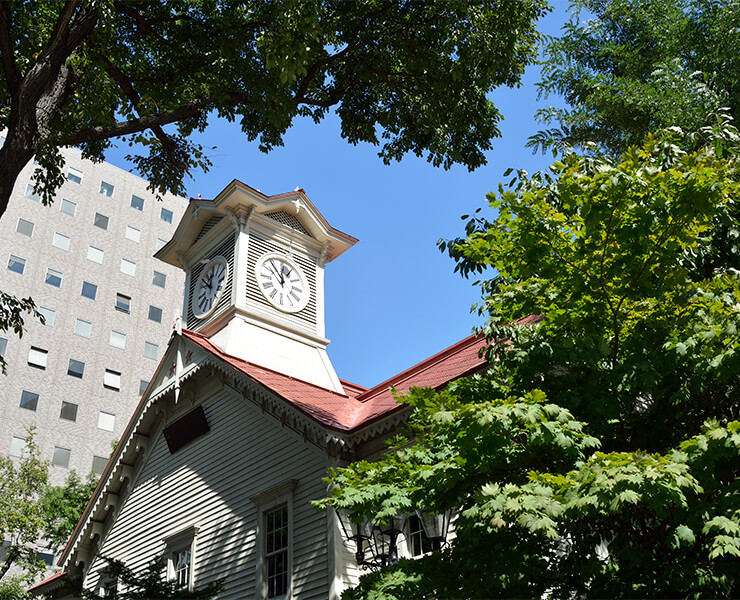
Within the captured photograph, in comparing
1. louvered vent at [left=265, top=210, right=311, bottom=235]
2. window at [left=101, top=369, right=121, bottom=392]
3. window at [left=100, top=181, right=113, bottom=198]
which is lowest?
louvered vent at [left=265, top=210, right=311, bottom=235]

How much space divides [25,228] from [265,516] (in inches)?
1702

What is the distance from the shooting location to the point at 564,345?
23.7 feet

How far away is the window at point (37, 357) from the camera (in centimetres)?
4522

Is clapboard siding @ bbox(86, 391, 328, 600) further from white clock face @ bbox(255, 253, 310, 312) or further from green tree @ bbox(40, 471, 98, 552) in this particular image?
green tree @ bbox(40, 471, 98, 552)

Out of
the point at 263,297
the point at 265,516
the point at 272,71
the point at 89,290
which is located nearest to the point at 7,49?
the point at 272,71

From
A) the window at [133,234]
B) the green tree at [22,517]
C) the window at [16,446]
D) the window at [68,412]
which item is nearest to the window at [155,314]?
the window at [133,234]

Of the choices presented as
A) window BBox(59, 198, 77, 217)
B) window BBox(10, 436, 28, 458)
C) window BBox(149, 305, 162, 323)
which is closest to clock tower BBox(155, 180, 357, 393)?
window BBox(10, 436, 28, 458)

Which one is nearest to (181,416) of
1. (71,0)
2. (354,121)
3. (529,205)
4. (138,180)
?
(354,121)

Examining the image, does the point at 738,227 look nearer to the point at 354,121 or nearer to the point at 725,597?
the point at 725,597

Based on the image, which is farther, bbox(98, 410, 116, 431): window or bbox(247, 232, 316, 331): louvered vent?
bbox(98, 410, 116, 431): window

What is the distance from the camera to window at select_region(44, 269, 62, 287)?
162 feet

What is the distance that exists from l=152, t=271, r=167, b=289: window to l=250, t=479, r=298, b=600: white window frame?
43880 mm

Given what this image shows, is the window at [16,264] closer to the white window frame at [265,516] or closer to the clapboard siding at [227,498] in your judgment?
the clapboard siding at [227,498]

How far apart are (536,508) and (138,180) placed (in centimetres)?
5815
